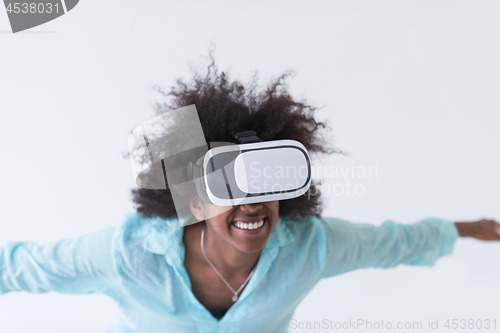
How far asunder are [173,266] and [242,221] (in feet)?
0.66

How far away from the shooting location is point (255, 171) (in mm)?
629

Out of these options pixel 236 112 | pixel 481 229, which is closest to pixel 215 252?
pixel 236 112

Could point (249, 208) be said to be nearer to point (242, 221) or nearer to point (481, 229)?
point (242, 221)

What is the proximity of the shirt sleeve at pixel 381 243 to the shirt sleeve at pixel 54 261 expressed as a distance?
0.46 metres

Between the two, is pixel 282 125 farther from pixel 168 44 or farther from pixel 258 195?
pixel 168 44

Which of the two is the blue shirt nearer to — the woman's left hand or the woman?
the woman

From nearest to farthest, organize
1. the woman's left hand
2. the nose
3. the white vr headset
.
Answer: the white vr headset < the nose < the woman's left hand

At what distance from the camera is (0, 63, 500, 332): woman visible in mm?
856

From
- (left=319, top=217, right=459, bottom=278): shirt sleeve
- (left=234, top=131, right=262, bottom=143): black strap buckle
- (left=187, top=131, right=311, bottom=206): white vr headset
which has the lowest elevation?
(left=319, top=217, right=459, bottom=278): shirt sleeve

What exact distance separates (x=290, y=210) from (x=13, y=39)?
90 cm

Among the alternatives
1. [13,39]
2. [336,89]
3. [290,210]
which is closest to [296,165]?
[290,210]

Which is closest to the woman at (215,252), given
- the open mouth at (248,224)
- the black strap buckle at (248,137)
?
the open mouth at (248,224)

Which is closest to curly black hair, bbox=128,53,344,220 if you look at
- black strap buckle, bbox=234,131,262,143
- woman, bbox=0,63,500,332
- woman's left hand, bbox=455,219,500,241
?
woman, bbox=0,63,500,332

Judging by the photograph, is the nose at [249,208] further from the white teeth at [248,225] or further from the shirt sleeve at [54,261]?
the shirt sleeve at [54,261]
